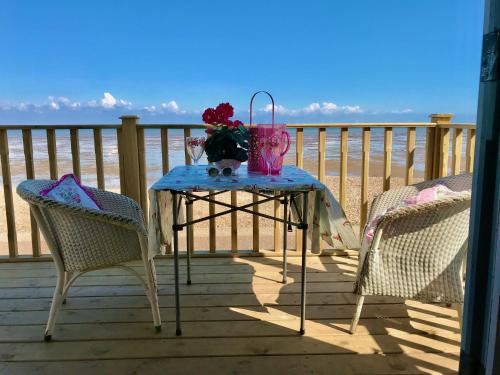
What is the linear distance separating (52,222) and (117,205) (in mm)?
514

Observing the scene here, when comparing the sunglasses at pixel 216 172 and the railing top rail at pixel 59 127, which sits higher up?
the railing top rail at pixel 59 127

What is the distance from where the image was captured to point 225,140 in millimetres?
2109

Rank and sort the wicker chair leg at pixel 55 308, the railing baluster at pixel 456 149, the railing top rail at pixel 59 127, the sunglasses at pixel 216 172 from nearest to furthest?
the wicker chair leg at pixel 55 308, the sunglasses at pixel 216 172, the railing baluster at pixel 456 149, the railing top rail at pixel 59 127

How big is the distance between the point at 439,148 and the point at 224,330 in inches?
81.9

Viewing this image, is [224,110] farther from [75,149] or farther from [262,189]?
A: [75,149]

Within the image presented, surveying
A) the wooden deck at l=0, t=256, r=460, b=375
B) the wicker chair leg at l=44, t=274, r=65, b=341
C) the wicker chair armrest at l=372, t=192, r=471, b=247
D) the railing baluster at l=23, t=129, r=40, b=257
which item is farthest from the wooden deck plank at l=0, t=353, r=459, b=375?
the railing baluster at l=23, t=129, r=40, b=257

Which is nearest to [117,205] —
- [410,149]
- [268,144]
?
[268,144]

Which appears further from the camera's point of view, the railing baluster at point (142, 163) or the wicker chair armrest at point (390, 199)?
the railing baluster at point (142, 163)

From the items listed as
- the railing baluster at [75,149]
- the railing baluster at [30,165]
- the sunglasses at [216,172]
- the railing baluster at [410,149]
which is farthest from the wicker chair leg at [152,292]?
the railing baluster at [410,149]

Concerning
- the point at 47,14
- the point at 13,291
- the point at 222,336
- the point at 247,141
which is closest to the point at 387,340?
the point at 222,336

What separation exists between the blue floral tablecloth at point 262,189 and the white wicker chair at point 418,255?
0.18 meters

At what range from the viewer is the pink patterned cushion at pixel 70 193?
6.61 ft

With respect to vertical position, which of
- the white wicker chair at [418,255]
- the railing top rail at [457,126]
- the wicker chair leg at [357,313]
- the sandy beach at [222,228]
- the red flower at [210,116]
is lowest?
the sandy beach at [222,228]

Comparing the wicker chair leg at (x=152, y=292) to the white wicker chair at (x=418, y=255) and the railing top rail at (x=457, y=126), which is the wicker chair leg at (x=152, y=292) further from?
the railing top rail at (x=457, y=126)
